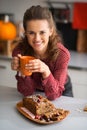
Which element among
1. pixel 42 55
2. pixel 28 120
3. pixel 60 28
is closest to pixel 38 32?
pixel 42 55

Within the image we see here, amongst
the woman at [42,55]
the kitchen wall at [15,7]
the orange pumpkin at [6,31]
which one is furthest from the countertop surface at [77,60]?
the woman at [42,55]

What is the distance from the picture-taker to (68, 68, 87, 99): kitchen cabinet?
93.1 inches

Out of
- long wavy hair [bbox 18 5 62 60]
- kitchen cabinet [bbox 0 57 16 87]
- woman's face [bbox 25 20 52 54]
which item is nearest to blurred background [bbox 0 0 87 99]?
kitchen cabinet [bbox 0 57 16 87]

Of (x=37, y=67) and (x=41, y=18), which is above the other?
(x=41, y=18)

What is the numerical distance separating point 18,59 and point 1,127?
34 centimetres

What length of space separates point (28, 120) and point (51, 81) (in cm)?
27

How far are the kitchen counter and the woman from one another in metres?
0.06

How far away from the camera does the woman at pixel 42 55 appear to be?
53.2 inches

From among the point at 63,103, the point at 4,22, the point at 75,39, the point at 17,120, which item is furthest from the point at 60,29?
the point at 17,120

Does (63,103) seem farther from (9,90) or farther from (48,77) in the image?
(9,90)

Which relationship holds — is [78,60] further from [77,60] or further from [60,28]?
[60,28]

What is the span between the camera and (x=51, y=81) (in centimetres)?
135

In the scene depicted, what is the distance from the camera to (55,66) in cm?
147

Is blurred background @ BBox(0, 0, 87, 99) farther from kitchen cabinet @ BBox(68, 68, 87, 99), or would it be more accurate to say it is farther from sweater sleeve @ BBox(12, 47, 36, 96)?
sweater sleeve @ BBox(12, 47, 36, 96)
